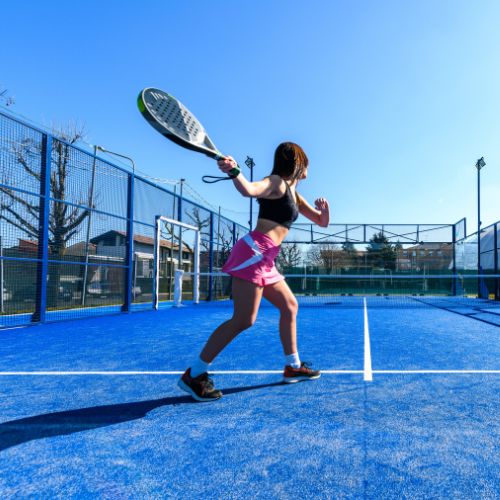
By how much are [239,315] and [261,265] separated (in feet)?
1.22

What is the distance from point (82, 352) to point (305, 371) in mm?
2775

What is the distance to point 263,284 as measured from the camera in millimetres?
2936

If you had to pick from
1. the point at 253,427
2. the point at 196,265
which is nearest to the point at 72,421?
the point at 253,427

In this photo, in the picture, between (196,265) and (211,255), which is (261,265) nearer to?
(196,265)

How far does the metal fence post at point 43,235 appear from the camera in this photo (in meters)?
7.89

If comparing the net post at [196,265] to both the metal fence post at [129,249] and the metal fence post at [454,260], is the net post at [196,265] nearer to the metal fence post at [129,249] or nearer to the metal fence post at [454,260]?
the metal fence post at [129,249]

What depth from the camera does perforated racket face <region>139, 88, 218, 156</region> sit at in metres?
2.71

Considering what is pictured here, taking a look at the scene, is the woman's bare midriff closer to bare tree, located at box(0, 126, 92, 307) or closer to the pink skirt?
the pink skirt

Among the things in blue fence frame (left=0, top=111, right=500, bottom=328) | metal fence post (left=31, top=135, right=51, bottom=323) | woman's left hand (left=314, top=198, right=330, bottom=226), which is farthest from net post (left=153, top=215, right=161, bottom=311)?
woman's left hand (left=314, top=198, right=330, bottom=226)

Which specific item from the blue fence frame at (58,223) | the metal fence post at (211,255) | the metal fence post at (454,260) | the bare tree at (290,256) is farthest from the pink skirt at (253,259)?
the metal fence post at (454,260)

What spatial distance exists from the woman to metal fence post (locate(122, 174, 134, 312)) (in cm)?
811

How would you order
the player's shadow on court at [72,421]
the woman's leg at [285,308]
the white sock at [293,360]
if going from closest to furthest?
1. the player's shadow on court at [72,421]
2. the woman's leg at [285,308]
3. the white sock at [293,360]

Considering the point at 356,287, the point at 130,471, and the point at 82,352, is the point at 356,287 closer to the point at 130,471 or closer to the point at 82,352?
the point at 82,352

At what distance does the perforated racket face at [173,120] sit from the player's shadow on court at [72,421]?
1680 millimetres
